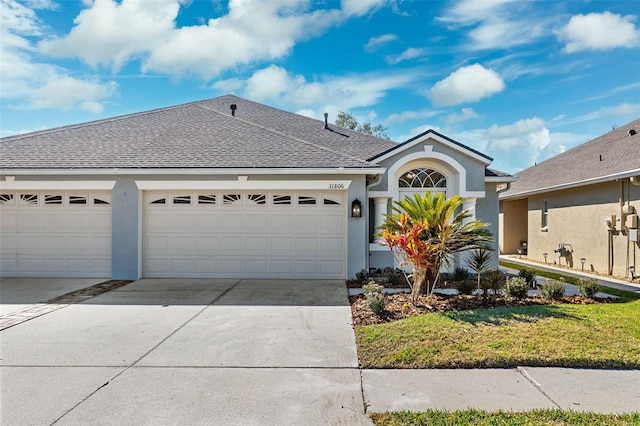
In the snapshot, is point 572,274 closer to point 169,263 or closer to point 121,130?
point 169,263

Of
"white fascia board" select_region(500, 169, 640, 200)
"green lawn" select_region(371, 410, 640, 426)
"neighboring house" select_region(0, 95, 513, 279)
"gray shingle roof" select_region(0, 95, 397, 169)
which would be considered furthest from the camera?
"white fascia board" select_region(500, 169, 640, 200)

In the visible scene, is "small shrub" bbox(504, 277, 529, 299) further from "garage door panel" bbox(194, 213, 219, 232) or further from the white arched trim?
"garage door panel" bbox(194, 213, 219, 232)

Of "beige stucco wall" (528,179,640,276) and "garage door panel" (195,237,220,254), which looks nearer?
"garage door panel" (195,237,220,254)

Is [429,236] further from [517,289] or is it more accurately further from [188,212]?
[188,212]

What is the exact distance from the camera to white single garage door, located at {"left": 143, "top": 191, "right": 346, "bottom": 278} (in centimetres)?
1041

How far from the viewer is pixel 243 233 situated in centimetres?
1044

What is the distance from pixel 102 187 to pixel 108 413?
8.23 meters

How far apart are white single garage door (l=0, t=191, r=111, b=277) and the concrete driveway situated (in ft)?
10.5

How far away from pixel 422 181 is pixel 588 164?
7272 mm

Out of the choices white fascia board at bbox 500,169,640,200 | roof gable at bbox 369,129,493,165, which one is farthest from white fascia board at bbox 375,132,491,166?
white fascia board at bbox 500,169,640,200

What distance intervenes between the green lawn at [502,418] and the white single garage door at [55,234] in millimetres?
9661

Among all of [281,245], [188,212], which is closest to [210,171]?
[188,212]

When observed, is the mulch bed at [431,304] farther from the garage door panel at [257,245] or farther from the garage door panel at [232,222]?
the garage door panel at [232,222]

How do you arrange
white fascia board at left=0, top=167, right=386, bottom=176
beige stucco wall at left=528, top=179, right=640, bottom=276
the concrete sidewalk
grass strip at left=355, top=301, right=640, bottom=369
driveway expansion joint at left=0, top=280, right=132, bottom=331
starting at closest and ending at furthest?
the concrete sidewalk < grass strip at left=355, top=301, right=640, bottom=369 < driveway expansion joint at left=0, top=280, right=132, bottom=331 < white fascia board at left=0, top=167, right=386, bottom=176 < beige stucco wall at left=528, top=179, right=640, bottom=276
